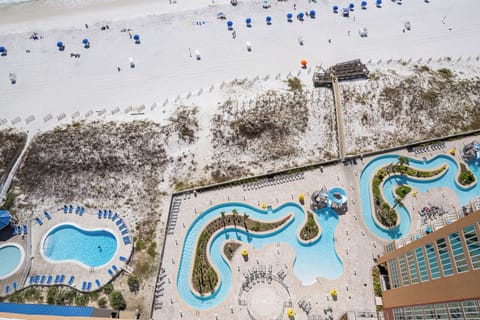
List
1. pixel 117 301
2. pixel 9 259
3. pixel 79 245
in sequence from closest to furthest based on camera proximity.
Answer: pixel 117 301 < pixel 9 259 < pixel 79 245

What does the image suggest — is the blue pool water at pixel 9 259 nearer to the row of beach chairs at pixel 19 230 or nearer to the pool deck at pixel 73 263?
the row of beach chairs at pixel 19 230

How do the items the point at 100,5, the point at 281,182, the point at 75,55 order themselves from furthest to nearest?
the point at 100,5, the point at 75,55, the point at 281,182

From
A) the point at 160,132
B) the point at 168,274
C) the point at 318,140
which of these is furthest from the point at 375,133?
the point at 168,274

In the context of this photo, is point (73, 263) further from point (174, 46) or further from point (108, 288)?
point (174, 46)

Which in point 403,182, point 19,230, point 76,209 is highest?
point 403,182

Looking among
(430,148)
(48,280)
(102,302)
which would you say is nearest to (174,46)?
(48,280)

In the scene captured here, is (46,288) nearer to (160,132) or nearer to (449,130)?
(160,132)
